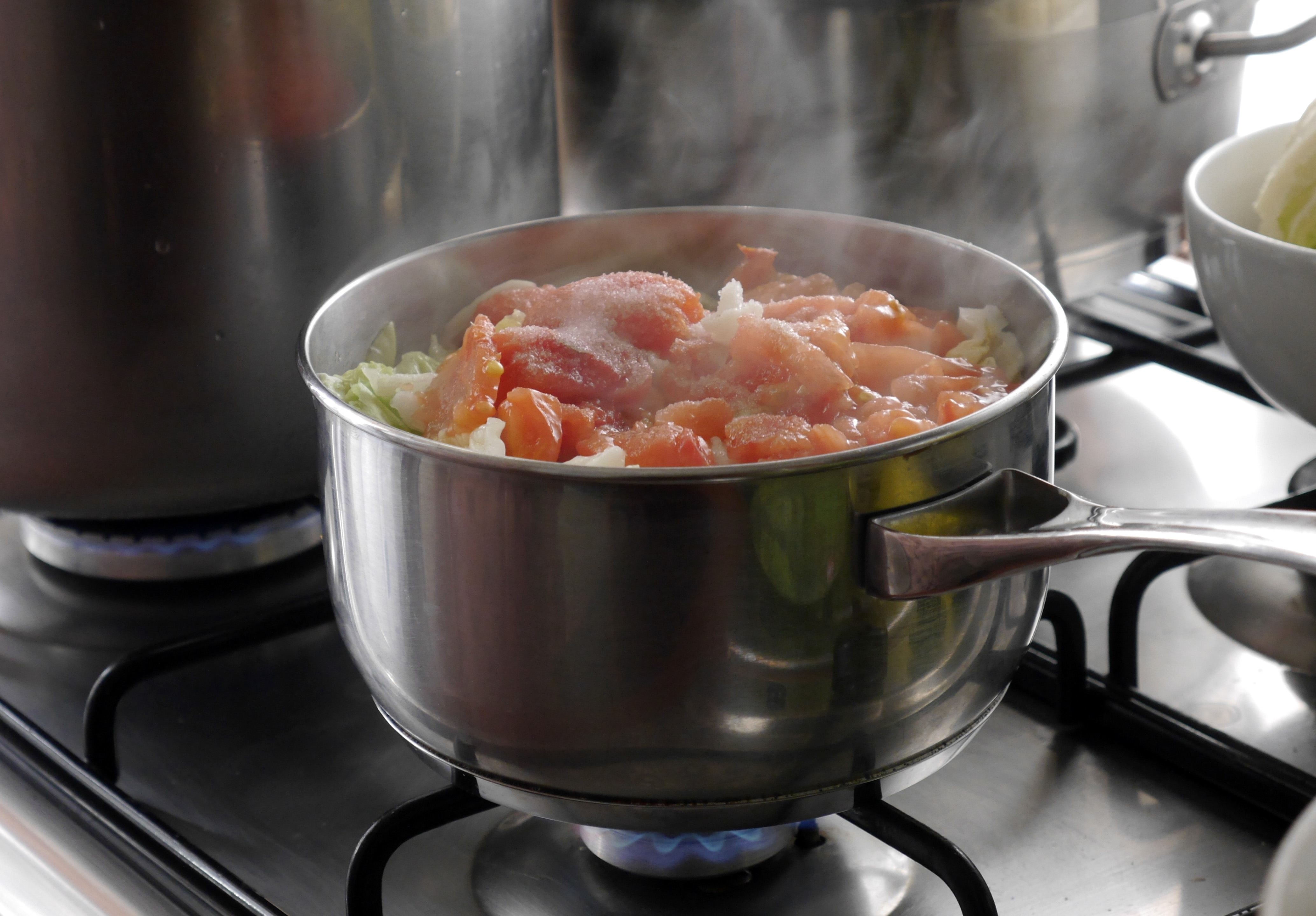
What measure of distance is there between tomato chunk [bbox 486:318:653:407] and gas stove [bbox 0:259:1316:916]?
0.21m

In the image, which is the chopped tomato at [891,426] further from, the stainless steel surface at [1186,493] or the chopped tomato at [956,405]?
the stainless steel surface at [1186,493]

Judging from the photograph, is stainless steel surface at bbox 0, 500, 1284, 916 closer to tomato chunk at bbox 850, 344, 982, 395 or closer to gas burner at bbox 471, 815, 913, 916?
gas burner at bbox 471, 815, 913, 916

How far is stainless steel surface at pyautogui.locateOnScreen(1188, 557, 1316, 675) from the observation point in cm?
80

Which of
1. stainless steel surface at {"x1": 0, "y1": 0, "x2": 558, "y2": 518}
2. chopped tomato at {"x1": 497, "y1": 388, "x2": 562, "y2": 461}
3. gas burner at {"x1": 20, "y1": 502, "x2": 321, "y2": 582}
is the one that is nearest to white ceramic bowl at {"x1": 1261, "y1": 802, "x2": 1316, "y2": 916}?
chopped tomato at {"x1": 497, "y1": 388, "x2": 562, "y2": 461}

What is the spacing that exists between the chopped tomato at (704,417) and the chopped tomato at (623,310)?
72 millimetres

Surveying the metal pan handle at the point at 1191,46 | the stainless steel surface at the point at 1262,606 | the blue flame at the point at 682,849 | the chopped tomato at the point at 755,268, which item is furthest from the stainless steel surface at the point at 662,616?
the metal pan handle at the point at 1191,46

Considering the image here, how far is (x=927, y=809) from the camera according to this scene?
0.69 metres

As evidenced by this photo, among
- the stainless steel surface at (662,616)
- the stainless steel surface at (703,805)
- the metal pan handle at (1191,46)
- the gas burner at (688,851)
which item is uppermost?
the metal pan handle at (1191,46)

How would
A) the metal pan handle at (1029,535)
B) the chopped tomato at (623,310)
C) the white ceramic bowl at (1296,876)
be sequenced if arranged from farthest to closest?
the chopped tomato at (623,310) → the metal pan handle at (1029,535) → the white ceramic bowl at (1296,876)

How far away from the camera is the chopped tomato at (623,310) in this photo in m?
0.67

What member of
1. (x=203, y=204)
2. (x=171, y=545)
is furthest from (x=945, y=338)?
(x=171, y=545)

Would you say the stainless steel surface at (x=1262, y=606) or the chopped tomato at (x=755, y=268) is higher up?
the chopped tomato at (x=755, y=268)

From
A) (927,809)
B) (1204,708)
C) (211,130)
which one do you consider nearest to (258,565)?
(211,130)

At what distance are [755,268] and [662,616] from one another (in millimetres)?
338
